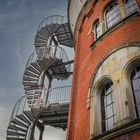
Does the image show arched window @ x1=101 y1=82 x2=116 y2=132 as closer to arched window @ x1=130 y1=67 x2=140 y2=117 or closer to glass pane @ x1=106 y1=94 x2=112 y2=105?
glass pane @ x1=106 y1=94 x2=112 y2=105

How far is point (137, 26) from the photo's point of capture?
7.48m

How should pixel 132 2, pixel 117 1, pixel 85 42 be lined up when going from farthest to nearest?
pixel 85 42 < pixel 117 1 < pixel 132 2

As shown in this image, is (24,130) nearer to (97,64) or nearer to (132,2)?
(97,64)

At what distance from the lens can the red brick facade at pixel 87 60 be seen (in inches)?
287

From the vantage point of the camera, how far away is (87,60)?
29.9 ft

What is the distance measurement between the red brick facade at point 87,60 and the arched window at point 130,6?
10.0 inches

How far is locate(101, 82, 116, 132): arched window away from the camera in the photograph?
252 inches

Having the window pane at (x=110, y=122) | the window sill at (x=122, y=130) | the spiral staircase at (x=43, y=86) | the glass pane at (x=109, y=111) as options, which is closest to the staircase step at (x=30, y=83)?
the spiral staircase at (x=43, y=86)

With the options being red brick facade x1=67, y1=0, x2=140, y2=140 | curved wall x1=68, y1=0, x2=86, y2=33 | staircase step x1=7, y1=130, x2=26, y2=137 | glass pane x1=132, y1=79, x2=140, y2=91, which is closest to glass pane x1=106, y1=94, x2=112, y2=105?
red brick facade x1=67, y1=0, x2=140, y2=140

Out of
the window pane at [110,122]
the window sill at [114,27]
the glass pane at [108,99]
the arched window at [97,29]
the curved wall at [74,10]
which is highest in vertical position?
the curved wall at [74,10]

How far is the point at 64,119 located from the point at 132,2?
707 centimetres

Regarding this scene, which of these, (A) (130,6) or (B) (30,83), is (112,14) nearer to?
(A) (130,6)

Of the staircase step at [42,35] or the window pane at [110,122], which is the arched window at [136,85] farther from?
the staircase step at [42,35]

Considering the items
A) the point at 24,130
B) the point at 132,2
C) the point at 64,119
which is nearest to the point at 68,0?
the point at 132,2
